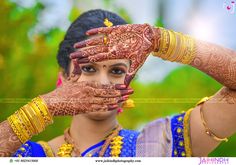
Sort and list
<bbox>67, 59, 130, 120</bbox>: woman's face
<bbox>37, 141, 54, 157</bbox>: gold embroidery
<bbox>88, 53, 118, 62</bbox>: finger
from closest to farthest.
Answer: <bbox>88, 53, 118, 62</bbox>: finger
<bbox>67, 59, 130, 120</bbox>: woman's face
<bbox>37, 141, 54, 157</bbox>: gold embroidery

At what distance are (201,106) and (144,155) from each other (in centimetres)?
30

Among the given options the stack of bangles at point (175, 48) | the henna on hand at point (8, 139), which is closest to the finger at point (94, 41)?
the stack of bangles at point (175, 48)

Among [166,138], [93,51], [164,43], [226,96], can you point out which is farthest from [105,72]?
[226,96]

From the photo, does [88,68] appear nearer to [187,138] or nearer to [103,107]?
[103,107]

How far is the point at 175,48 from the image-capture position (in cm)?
177

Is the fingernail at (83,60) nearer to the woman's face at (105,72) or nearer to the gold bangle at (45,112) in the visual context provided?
the woman's face at (105,72)

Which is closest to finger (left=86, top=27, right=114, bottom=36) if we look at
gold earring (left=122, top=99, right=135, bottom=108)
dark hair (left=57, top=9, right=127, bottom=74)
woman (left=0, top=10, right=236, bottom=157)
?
woman (left=0, top=10, right=236, bottom=157)

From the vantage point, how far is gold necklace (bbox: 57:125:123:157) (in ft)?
6.31

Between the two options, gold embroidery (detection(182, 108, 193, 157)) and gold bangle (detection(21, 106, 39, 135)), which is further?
gold embroidery (detection(182, 108, 193, 157))

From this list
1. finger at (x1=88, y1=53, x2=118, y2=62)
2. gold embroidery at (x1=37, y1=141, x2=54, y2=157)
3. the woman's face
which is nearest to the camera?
finger at (x1=88, y1=53, x2=118, y2=62)

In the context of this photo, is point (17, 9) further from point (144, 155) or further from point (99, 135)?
point (144, 155)

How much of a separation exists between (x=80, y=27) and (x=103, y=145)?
19.0 inches

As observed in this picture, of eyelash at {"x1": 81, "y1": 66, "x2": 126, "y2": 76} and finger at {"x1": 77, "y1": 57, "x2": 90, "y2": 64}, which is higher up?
finger at {"x1": 77, "y1": 57, "x2": 90, "y2": 64}

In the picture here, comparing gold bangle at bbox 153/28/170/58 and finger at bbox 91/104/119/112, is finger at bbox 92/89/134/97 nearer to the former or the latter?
finger at bbox 91/104/119/112
